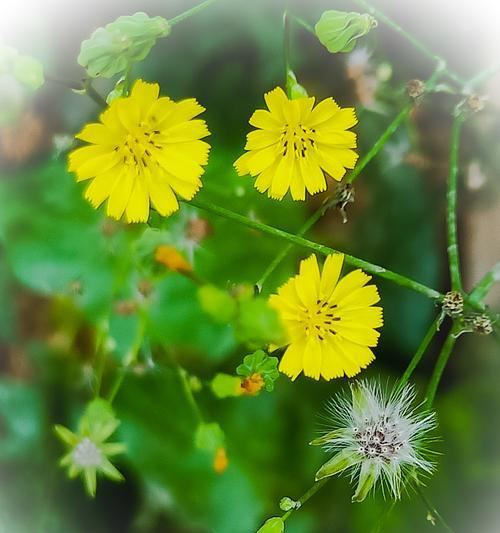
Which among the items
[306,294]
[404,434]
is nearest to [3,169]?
[306,294]

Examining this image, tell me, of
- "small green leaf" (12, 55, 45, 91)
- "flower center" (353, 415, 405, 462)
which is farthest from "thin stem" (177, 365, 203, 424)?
"small green leaf" (12, 55, 45, 91)

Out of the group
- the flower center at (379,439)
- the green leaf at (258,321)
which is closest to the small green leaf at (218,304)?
the green leaf at (258,321)

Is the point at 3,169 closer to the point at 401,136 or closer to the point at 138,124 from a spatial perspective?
the point at 138,124

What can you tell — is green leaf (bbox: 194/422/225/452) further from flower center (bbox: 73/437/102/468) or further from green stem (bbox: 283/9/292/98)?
green stem (bbox: 283/9/292/98)

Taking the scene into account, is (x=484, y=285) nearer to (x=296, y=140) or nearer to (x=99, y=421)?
(x=296, y=140)

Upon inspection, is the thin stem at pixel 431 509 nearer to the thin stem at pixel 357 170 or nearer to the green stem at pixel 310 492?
the green stem at pixel 310 492

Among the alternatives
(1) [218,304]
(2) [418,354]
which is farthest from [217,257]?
(2) [418,354]

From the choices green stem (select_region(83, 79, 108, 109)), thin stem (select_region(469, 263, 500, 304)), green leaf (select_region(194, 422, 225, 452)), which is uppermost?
green stem (select_region(83, 79, 108, 109))
